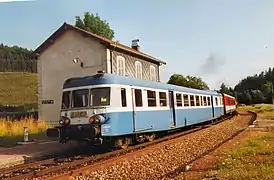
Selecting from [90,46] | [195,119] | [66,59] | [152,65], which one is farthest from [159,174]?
[152,65]

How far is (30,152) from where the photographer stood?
11.0 metres

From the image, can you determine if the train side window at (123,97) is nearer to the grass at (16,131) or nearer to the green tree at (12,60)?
the grass at (16,131)

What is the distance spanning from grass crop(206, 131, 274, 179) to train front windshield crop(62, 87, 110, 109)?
3883 millimetres

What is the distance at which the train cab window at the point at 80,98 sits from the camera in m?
10.9

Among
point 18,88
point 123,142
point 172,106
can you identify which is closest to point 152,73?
point 172,106

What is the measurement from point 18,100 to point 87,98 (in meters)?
40.5

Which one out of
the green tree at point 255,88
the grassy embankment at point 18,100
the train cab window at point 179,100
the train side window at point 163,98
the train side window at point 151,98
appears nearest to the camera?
the train side window at point 151,98

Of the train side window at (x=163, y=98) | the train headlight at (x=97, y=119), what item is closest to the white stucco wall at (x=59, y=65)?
the train side window at (x=163, y=98)

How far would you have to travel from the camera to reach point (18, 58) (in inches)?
2721

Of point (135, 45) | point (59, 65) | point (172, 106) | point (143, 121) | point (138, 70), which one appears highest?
point (135, 45)

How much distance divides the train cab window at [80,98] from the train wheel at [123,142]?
1542 millimetres

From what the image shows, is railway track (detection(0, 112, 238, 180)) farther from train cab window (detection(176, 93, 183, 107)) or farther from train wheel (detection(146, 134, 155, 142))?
train cab window (detection(176, 93, 183, 107))

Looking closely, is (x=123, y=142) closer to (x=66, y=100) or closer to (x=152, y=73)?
(x=66, y=100)

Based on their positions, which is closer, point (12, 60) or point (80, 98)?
point (80, 98)
